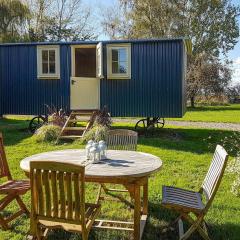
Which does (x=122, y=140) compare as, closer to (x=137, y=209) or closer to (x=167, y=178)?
(x=167, y=178)

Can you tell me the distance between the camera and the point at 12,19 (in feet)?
82.7

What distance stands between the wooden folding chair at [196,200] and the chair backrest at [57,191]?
1.01 m

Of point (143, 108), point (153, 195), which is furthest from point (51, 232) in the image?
point (143, 108)

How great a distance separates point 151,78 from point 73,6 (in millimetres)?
26350

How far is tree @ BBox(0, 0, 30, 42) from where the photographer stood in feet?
80.0

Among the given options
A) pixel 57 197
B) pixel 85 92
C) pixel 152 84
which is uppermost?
pixel 152 84

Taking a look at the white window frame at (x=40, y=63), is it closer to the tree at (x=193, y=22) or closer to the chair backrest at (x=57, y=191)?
the chair backrest at (x=57, y=191)

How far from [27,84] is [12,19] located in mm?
13586

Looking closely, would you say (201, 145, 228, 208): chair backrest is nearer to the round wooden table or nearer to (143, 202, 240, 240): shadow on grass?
(143, 202, 240, 240): shadow on grass

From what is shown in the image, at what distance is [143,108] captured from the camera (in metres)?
12.4

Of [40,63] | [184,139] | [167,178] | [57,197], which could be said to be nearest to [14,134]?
[40,63]

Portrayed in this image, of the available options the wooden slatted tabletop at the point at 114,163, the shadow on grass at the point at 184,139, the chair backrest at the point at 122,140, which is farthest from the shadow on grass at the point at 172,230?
the shadow on grass at the point at 184,139

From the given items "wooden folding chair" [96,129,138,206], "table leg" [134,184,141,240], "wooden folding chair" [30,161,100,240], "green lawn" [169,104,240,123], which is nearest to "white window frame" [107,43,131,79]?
"green lawn" [169,104,240,123]

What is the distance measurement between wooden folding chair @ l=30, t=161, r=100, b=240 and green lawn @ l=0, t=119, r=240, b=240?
88 centimetres
